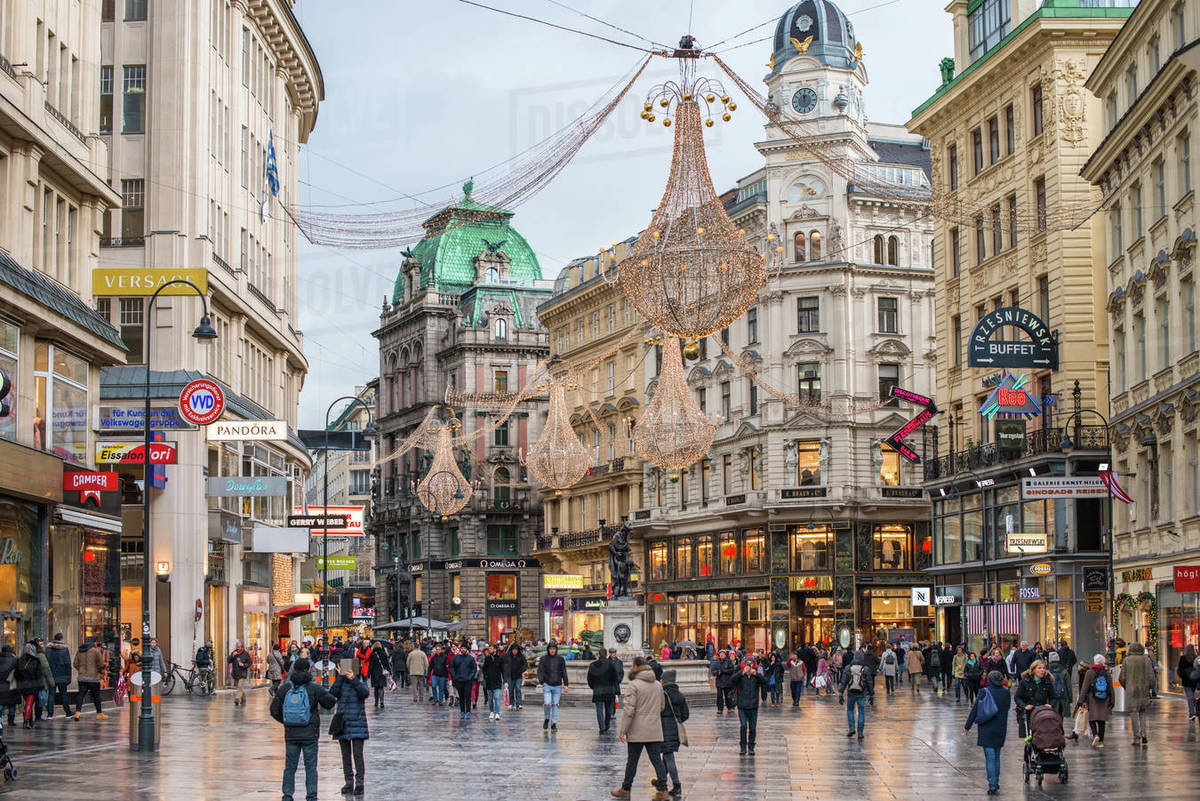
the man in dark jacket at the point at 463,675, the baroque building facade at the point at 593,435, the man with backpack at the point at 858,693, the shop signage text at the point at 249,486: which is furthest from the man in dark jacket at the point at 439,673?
the baroque building facade at the point at 593,435

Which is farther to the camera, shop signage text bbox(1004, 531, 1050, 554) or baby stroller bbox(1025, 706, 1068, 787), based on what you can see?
shop signage text bbox(1004, 531, 1050, 554)

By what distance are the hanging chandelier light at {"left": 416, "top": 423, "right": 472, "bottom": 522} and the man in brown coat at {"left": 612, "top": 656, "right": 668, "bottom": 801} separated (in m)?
52.3

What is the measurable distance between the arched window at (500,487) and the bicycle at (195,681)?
199 ft

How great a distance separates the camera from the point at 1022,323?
48156mm

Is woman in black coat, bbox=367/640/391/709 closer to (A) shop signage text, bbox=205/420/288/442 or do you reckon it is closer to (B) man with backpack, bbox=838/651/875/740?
(A) shop signage text, bbox=205/420/288/442

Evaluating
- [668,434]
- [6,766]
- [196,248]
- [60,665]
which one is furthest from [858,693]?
[668,434]

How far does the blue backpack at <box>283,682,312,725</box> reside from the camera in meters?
17.9

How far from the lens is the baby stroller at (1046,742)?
798 inches

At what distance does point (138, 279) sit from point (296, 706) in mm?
18616

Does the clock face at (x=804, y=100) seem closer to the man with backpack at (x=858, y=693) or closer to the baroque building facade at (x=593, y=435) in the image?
the baroque building facade at (x=593, y=435)

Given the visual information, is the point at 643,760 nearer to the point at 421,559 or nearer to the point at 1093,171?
the point at 1093,171

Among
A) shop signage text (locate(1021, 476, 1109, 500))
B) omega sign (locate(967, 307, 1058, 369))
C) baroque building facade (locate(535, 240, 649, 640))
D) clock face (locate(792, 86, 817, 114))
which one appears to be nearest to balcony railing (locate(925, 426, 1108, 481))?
omega sign (locate(967, 307, 1058, 369))

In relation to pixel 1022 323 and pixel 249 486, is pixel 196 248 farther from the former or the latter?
pixel 1022 323

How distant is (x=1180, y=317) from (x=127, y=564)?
29.8m
